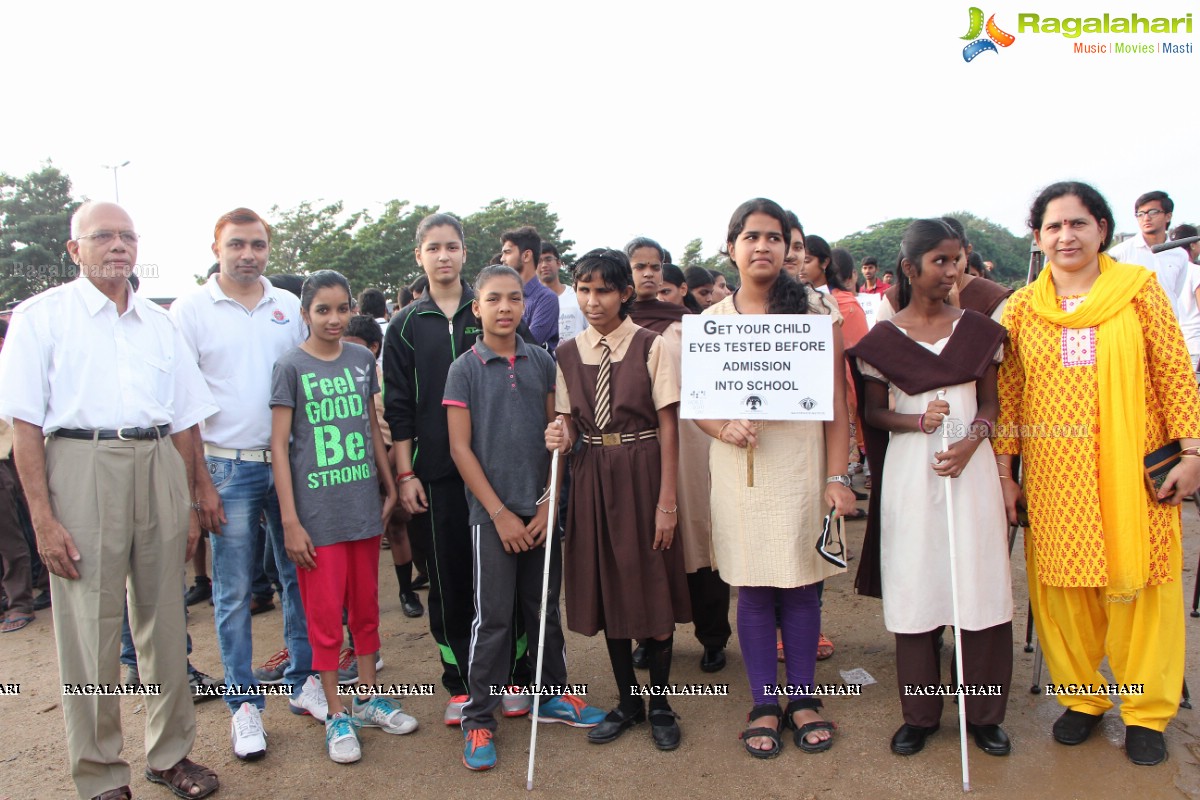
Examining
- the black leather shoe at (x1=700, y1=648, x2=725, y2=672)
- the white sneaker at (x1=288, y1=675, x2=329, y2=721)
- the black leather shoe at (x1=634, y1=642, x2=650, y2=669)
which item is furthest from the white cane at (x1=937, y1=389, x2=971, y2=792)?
the white sneaker at (x1=288, y1=675, x2=329, y2=721)

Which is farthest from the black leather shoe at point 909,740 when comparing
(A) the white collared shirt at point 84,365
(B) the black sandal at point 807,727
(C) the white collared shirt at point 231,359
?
(A) the white collared shirt at point 84,365

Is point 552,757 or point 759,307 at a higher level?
point 759,307

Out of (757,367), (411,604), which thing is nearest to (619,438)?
(757,367)

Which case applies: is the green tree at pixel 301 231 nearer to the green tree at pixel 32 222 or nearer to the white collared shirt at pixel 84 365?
the green tree at pixel 32 222

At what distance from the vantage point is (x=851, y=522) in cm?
708

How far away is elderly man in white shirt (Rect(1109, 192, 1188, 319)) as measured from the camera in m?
6.87

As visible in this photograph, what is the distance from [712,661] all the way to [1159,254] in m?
5.55

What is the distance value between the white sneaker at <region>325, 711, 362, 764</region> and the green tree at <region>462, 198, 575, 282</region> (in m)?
41.2

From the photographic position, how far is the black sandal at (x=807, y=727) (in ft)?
10.9

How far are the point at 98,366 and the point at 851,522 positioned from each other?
5.79 meters

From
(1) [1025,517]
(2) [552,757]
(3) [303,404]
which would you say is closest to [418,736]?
(2) [552,757]

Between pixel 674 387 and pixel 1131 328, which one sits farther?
pixel 674 387

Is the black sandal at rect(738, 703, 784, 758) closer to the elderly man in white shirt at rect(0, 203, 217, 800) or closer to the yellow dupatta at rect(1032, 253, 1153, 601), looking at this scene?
the yellow dupatta at rect(1032, 253, 1153, 601)

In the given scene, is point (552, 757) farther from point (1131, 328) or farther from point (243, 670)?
point (1131, 328)
